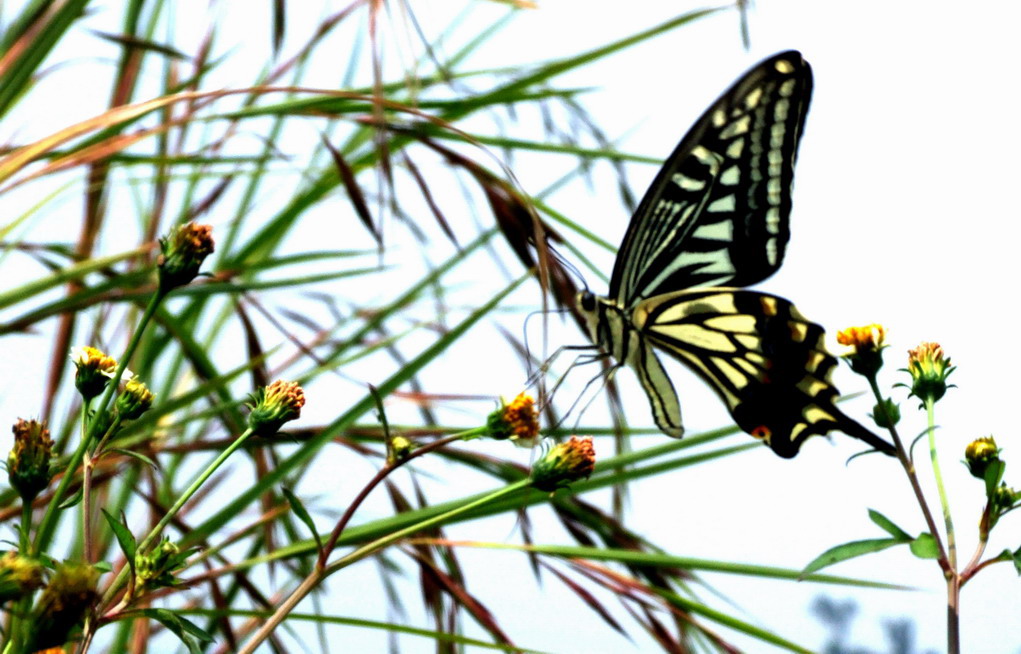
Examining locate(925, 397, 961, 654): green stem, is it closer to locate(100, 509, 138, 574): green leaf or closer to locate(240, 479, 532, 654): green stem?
locate(240, 479, 532, 654): green stem

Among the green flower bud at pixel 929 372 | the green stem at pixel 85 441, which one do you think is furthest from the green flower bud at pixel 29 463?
the green flower bud at pixel 929 372

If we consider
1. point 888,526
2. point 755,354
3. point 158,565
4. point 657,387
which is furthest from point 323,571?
point 755,354

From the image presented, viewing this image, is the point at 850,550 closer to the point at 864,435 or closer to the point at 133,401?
the point at 864,435

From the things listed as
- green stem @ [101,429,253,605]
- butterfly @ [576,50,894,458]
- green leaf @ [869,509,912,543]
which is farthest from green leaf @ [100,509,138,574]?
butterfly @ [576,50,894,458]

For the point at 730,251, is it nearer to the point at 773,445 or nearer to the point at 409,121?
the point at 773,445

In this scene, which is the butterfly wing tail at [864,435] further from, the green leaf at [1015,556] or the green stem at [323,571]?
the green stem at [323,571]
